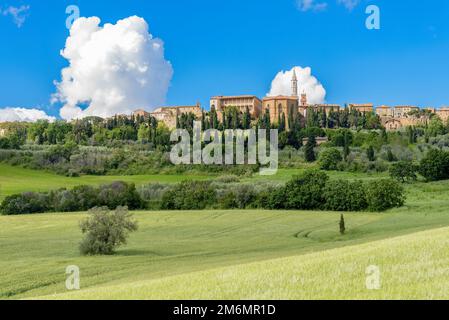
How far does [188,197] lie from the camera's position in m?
88.8

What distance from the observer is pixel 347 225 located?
62.5 m

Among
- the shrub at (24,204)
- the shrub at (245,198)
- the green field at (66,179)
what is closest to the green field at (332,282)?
the shrub at (245,198)

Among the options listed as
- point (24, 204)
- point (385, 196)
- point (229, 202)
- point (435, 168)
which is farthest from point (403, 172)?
point (24, 204)

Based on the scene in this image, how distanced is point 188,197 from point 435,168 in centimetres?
4670

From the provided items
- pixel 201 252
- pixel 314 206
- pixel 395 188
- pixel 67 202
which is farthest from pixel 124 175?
pixel 201 252

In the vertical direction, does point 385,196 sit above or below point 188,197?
above

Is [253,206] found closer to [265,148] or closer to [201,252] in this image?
[201,252]

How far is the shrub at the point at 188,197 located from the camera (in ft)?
291

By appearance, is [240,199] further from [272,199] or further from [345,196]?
[345,196]

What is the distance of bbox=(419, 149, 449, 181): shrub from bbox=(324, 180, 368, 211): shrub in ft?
95.2

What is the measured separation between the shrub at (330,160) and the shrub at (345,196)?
4160 cm

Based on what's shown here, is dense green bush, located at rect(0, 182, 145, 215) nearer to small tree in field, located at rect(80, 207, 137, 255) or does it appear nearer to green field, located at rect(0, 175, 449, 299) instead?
green field, located at rect(0, 175, 449, 299)

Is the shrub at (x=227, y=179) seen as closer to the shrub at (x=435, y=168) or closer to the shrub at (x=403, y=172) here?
the shrub at (x=403, y=172)

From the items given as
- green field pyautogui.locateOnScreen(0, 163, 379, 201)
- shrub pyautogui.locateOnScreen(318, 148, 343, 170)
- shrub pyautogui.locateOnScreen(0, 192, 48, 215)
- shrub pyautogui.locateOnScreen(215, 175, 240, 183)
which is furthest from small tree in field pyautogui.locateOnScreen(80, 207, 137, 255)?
shrub pyautogui.locateOnScreen(318, 148, 343, 170)
